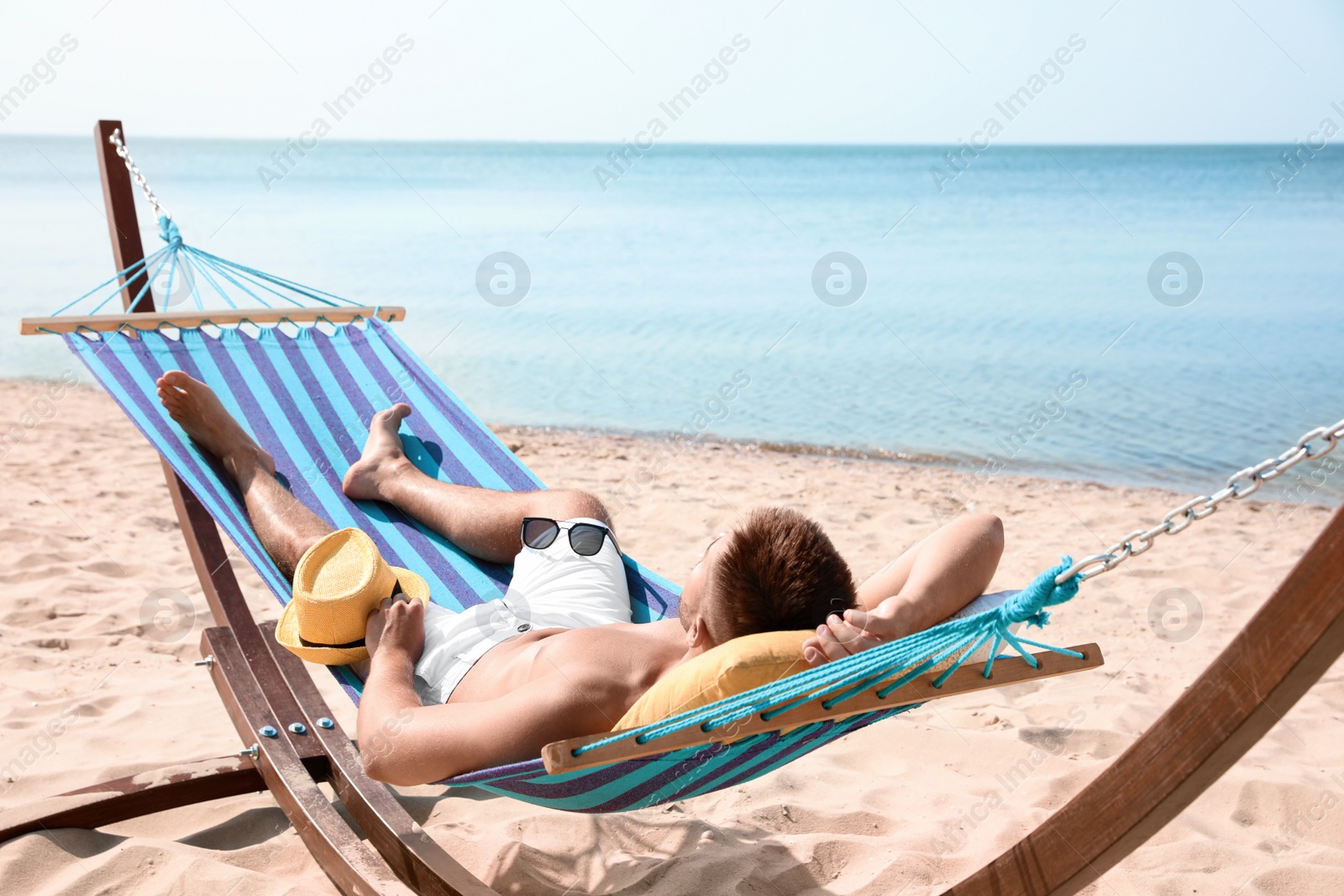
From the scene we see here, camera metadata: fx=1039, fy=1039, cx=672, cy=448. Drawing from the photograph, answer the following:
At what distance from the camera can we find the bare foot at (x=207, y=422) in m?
2.61

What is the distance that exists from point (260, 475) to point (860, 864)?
165cm

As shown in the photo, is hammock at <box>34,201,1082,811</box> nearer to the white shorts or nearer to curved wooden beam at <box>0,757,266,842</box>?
the white shorts

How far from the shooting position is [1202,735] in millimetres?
1059

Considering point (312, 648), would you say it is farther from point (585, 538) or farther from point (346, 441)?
point (346, 441)

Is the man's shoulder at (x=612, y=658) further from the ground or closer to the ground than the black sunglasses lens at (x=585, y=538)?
closer to the ground

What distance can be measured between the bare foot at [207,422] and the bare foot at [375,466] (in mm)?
198

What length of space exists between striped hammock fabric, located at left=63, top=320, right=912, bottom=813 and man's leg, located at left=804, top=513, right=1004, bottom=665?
817 mm

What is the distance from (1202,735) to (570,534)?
4.88ft

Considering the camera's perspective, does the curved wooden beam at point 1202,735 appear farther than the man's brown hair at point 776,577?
No

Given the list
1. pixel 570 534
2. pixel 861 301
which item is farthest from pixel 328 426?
pixel 861 301

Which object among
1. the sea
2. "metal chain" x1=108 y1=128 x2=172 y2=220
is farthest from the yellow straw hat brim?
the sea

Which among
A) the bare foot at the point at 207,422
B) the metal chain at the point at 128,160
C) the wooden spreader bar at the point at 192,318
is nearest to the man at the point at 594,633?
the bare foot at the point at 207,422

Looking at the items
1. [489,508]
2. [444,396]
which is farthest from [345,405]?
[489,508]

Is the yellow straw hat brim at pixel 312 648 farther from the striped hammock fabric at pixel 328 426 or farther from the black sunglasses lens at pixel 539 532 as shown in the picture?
the black sunglasses lens at pixel 539 532
